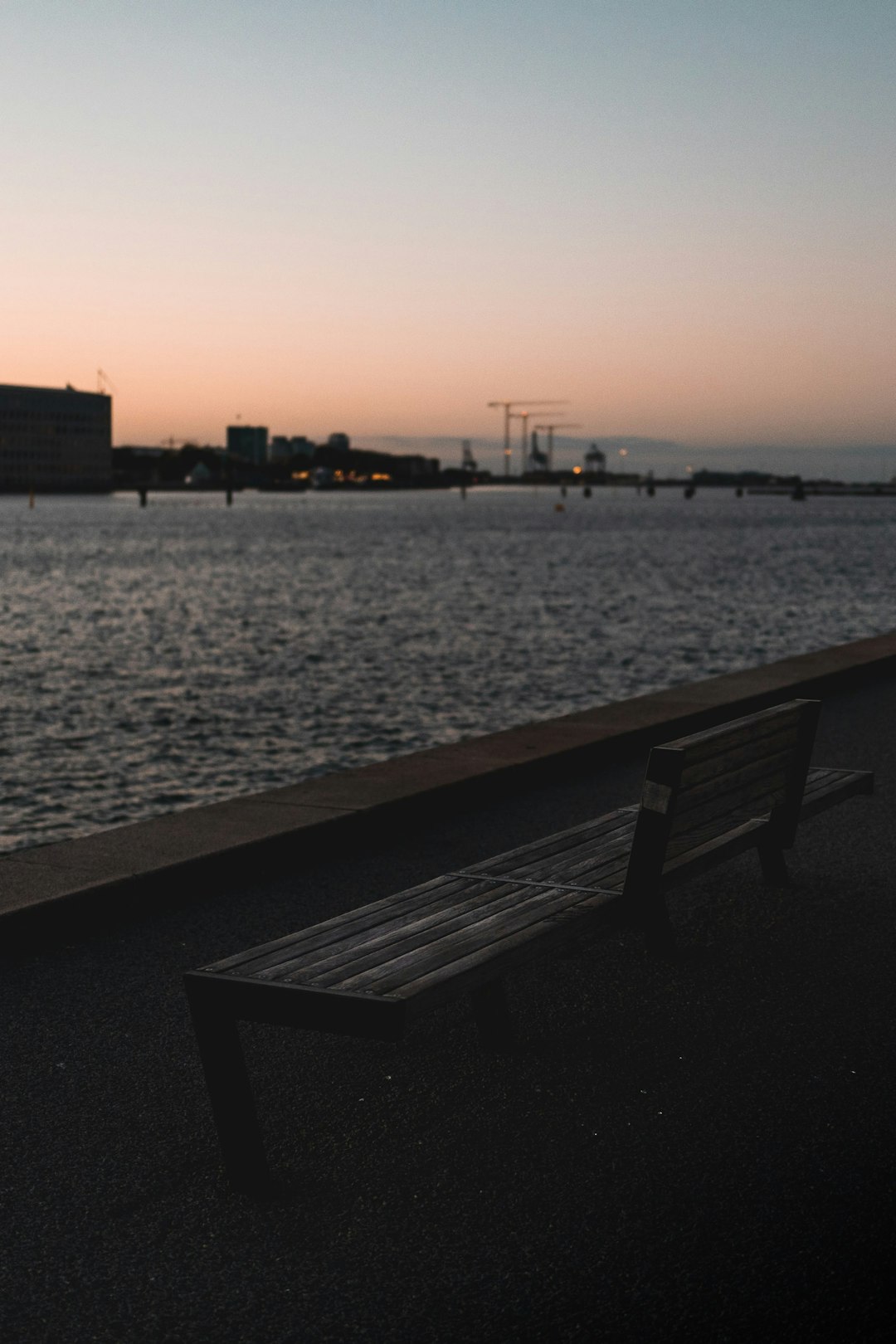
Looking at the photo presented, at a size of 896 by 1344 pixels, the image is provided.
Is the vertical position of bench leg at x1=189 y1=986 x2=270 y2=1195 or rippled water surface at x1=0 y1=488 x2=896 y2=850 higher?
bench leg at x1=189 y1=986 x2=270 y2=1195

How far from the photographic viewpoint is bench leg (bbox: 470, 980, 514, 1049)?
502 centimetres

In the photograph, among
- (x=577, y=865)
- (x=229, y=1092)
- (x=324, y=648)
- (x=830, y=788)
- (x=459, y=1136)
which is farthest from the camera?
(x=324, y=648)

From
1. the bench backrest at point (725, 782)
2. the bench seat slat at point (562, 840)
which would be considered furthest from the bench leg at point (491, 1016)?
the bench backrest at point (725, 782)

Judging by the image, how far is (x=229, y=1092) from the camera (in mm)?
4105

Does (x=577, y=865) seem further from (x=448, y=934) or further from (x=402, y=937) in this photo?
(x=402, y=937)

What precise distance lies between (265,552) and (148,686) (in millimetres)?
65509

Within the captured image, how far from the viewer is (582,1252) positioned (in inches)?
144

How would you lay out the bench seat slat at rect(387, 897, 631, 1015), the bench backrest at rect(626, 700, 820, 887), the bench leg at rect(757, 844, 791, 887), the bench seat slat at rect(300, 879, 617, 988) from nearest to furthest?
the bench seat slat at rect(387, 897, 631, 1015) → the bench seat slat at rect(300, 879, 617, 988) → the bench backrest at rect(626, 700, 820, 887) → the bench leg at rect(757, 844, 791, 887)

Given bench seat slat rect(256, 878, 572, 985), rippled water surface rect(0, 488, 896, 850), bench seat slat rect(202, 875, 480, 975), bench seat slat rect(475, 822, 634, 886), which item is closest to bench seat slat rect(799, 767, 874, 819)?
bench seat slat rect(475, 822, 634, 886)

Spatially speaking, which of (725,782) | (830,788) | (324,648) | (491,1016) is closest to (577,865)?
(725,782)

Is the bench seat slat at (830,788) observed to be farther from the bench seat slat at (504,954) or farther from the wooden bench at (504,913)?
the bench seat slat at (504,954)

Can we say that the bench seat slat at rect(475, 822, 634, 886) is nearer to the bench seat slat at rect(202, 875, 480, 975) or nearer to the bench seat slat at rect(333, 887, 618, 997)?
the bench seat slat at rect(333, 887, 618, 997)

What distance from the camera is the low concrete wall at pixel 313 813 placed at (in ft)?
21.2

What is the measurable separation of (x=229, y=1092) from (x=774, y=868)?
365cm
